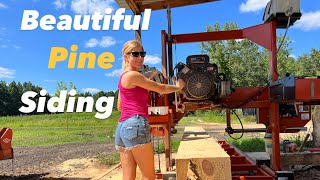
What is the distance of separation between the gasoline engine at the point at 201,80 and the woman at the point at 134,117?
1.73 metres

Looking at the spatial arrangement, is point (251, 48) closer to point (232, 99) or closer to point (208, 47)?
point (208, 47)

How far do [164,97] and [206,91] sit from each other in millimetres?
767

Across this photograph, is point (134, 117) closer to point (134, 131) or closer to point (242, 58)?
point (134, 131)

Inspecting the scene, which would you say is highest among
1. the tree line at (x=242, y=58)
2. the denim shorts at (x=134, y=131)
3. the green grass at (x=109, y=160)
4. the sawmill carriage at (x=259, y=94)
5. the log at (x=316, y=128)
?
the tree line at (x=242, y=58)

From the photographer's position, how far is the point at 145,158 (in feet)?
10.0

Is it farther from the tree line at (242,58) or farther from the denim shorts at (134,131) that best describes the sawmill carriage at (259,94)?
the tree line at (242,58)

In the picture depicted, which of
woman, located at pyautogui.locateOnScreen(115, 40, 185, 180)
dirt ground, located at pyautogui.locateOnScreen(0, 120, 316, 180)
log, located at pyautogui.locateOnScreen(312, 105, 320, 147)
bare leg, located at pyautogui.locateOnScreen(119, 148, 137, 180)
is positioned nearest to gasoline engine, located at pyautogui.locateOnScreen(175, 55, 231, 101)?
woman, located at pyautogui.locateOnScreen(115, 40, 185, 180)

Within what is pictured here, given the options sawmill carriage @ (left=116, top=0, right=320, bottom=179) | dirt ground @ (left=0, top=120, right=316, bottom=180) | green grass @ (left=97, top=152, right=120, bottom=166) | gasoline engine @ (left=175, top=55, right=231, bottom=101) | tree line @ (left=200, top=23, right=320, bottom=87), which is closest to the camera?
sawmill carriage @ (left=116, top=0, right=320, bottom=179)

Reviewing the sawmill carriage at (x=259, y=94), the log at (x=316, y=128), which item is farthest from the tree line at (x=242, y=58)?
the sawmill carriage at (x=259, y=94)

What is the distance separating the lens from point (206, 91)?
4.91 m

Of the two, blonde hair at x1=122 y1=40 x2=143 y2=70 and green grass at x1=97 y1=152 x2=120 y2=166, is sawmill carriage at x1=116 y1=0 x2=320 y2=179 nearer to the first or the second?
blonde hair at x1=122 y1=40 x2=143 y2=70

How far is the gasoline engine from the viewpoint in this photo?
4922 mm

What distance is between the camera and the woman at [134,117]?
3.00 meters

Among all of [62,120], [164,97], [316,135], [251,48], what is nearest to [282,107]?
[164,97]
